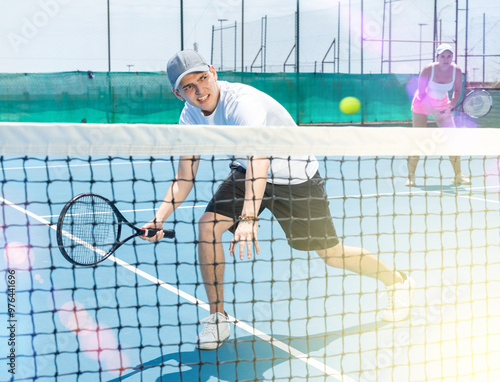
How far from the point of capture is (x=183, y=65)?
2691 mm

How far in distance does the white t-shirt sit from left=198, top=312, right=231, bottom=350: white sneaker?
26.7 inches

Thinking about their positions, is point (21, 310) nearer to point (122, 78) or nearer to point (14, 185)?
point (14, 185)

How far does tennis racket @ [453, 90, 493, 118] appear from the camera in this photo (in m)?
9.27

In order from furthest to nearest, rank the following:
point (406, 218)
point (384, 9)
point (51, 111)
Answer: point (384, 9) → point (51, 111) → point (406, 218)

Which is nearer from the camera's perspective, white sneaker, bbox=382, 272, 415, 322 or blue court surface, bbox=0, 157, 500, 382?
blue court surface, bbox=0, 157, 500, 382

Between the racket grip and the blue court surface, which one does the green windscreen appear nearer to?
the blue court surface

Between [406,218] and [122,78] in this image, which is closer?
[406,218]

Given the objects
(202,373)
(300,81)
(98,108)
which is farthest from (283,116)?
(300,81)

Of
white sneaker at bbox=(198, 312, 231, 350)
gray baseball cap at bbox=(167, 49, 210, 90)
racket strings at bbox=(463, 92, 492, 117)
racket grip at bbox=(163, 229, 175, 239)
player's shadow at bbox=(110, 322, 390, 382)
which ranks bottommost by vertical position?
player's shadow at bbox=(110, 322, 390, 382)

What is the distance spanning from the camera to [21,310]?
3361mm

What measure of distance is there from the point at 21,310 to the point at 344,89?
48.4 feet

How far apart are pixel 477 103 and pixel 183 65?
25.5ft

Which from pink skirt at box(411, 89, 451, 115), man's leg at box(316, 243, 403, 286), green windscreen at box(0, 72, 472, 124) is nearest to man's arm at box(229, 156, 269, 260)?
man's leg at box(316, 243, 403, 286)

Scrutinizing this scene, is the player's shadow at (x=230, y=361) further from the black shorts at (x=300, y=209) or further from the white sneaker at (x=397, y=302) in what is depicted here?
the black shorts at (x=300, y=209)
